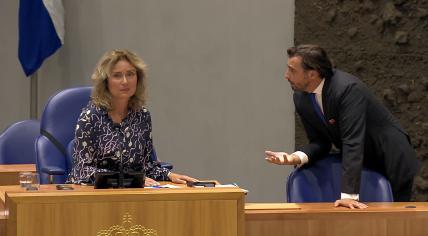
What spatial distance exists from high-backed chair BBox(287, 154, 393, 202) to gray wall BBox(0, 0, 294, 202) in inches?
115

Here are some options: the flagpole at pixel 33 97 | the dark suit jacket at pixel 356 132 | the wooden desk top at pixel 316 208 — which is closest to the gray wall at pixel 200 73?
the flagpole at pixel 33 97

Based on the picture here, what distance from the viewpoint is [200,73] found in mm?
7586

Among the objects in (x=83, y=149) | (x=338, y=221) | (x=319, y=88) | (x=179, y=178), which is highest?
(x=319, y=88)

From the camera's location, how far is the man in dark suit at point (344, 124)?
460 centimetres

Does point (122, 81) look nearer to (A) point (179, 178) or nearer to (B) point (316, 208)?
(A) point (179, 178)

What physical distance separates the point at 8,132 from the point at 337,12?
8.73 feet

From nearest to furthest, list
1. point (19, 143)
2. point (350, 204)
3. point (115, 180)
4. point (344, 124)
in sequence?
point (115, 180), point (350, 204), point (344, 124), point (19, 143)

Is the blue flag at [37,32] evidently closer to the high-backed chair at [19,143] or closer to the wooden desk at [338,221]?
the high-backed chair at [19,143]

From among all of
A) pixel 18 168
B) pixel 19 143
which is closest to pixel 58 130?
pixel 18 168

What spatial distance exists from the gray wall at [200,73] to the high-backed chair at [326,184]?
2.93 metres

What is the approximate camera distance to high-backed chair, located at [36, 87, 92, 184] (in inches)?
203

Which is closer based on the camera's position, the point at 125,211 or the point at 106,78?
the point at 125,211

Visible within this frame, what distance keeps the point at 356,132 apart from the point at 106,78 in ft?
3.87

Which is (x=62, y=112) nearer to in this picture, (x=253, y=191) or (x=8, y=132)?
(x=8, y=132)
